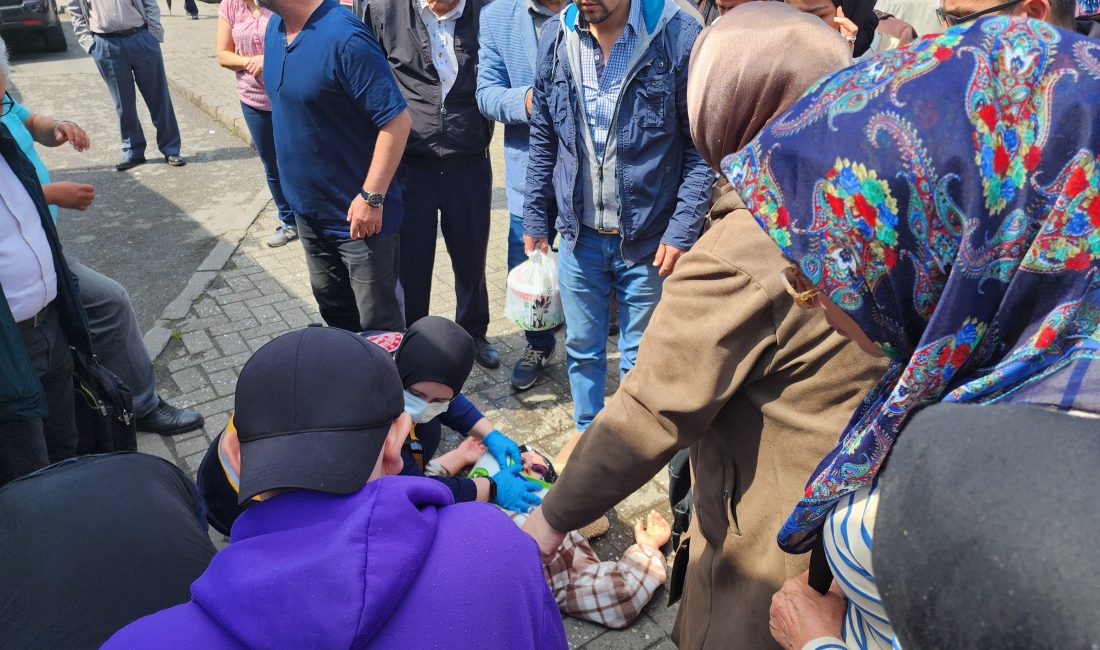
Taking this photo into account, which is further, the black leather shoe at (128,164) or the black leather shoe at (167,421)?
the black leather shoe at (128,164)

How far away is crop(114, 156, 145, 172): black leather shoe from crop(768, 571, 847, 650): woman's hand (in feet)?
26.6

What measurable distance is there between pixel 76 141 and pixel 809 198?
3.96 metres

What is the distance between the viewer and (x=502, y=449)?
3.04 meters

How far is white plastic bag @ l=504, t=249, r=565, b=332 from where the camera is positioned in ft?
11.5

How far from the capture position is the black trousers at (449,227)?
12.5ft

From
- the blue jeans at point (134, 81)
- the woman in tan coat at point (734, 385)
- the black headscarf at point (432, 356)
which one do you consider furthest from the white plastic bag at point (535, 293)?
the blue jeans at point (134, 81)

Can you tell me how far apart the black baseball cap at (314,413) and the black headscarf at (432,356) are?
4.55ft

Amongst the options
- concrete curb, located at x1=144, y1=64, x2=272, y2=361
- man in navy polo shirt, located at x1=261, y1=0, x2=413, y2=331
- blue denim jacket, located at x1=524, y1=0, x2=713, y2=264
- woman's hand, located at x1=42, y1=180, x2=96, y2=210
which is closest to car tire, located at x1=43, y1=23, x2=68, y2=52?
concrete curb, located at x1=144, y1=64, x2=272, y2=361

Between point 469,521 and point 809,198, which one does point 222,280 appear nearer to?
point 469,521

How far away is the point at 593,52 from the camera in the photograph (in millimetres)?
2812

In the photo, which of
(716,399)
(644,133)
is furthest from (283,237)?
(716,399)

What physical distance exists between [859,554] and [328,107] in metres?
2.78

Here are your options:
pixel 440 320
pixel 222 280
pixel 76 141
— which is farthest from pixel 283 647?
pixel 222 280

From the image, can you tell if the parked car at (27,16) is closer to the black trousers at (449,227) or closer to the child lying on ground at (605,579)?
the black trousers at (449,227)
